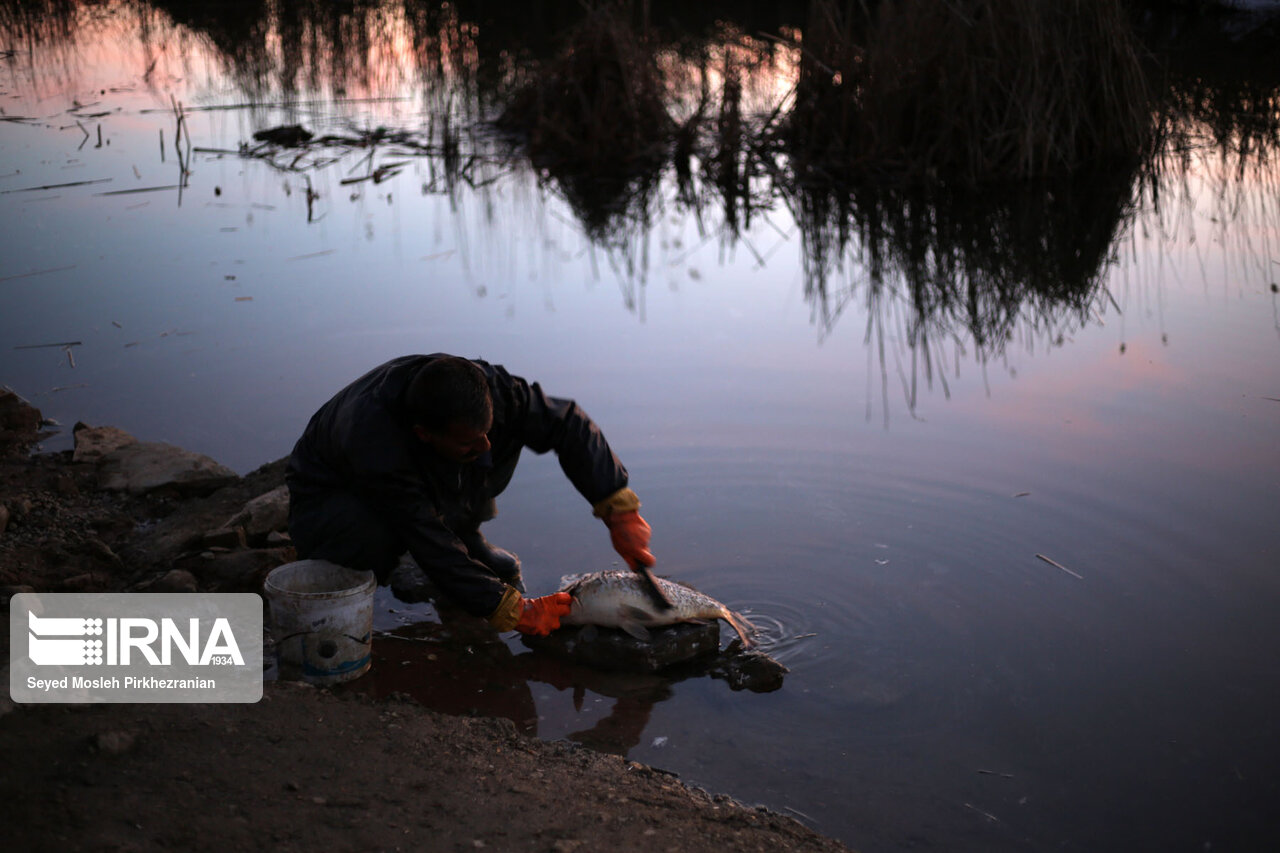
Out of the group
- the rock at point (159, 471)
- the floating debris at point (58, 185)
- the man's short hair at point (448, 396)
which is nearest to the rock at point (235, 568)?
the rock at point (159, 471)

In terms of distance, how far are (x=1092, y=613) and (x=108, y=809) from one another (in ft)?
11.4

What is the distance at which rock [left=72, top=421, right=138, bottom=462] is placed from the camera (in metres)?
5.38

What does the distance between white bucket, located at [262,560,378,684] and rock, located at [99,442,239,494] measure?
1.54 meters

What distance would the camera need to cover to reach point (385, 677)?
3.97 m

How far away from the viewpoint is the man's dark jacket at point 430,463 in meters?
3.75

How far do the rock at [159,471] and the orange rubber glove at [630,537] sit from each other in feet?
6.84

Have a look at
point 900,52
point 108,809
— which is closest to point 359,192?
point 900,52

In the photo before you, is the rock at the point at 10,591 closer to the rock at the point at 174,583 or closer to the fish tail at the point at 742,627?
the rock at the point at 174,583

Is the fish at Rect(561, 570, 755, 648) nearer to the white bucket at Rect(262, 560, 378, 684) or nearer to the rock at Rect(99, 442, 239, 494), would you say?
the white bucket at Rect(262, 560, 378, 684)

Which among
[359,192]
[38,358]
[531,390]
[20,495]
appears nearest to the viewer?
[531,390]

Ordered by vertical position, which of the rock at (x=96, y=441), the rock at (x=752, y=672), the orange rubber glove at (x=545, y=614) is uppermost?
the rock at (x=96, y=441)

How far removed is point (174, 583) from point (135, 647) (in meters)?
0.42

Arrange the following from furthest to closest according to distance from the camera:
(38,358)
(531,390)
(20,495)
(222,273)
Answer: (222,273), (38,358), (20,495), (531,390)

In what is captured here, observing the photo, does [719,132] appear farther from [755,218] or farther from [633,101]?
[755,218]
